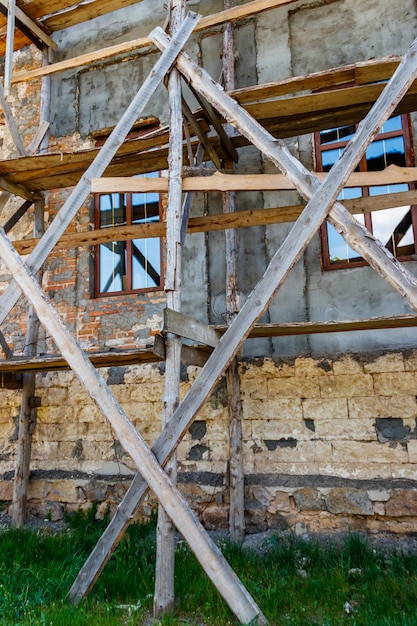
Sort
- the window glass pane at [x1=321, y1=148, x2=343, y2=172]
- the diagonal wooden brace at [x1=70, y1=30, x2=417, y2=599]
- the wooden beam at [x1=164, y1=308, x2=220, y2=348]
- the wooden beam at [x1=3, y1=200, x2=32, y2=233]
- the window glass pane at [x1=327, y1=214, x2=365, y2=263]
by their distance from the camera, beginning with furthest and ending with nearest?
the wooden beam at [x1=3, y1=200, x2=32, y2=233] → the window glass pane at [x1=321, y1=148, x2=343, y2=172] → the window glass pane at [x1=327, y1=214, x2=365, y2=263] → the wooden beam at [x1=164, y1=308, x2=220, y2=348] → the diagonal wooden brace at [x1=70, y1=30, x2=417, y2=599]

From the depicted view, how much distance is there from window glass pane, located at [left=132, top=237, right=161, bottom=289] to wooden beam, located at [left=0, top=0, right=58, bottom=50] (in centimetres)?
315

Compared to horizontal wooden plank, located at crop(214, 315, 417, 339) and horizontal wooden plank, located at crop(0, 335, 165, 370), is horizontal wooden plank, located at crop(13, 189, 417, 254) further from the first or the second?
horizontal wooden plank, located at crop(0, 335, 165, 370)

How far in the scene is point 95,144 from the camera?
293 inches

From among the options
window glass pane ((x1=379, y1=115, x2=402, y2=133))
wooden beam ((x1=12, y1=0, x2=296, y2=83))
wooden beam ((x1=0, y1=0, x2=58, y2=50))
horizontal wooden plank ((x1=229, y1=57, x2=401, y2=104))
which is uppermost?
wooden beam ((x1=0, y1=0, x2=58, y2=50))

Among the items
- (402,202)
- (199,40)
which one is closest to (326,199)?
(402,202)

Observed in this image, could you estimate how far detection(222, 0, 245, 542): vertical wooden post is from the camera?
551 centimetres

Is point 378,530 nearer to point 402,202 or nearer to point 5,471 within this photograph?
point 402,202

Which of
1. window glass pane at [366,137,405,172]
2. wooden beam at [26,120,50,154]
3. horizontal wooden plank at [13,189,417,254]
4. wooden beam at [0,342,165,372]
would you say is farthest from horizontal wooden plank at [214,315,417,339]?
wooden beam at [26,120,50,154]

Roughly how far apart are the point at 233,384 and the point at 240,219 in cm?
175

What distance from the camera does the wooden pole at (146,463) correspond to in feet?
11.5

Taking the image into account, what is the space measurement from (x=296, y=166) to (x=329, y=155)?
256 cm

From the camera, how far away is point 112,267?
703cm

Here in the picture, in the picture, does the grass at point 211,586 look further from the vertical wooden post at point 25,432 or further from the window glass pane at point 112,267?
the window glass pane at point 112,267

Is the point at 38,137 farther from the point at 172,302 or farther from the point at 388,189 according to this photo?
the point at 388,189
